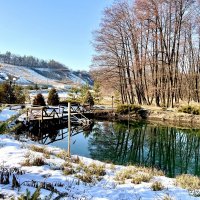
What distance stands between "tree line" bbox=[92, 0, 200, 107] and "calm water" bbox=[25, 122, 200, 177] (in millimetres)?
6694

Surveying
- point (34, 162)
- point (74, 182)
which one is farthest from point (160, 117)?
point (74, 182)

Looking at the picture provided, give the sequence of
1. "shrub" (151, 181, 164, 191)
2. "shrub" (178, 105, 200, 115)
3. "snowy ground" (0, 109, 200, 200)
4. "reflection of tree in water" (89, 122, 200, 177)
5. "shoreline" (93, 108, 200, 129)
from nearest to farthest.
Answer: "snowy ground" (0, 109, 200, 200), "shrub" (151, 181, 164, 191), "reflection of tree in water" (89, 122, 200, 177), "shoreline" (93, 108, 200, 129), "shrub" (178, 105, 200, 115)

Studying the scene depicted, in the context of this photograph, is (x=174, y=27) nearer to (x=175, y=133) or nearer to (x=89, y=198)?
(x=175, y=133)

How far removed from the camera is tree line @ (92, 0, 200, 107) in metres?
24.4

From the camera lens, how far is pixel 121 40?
2795 cm

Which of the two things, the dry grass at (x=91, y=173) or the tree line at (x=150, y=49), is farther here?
the tree line at (x=150, y=49)

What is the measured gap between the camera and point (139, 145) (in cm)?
1459

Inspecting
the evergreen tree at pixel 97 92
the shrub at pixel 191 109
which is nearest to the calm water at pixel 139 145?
the shrub at pixel 191 109

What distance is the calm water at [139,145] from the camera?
1130cm

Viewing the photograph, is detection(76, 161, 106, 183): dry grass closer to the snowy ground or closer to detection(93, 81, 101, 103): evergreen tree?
the snowy ground

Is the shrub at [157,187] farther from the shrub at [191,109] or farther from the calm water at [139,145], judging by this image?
the shrub at [191,109]

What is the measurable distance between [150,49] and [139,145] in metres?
14.4

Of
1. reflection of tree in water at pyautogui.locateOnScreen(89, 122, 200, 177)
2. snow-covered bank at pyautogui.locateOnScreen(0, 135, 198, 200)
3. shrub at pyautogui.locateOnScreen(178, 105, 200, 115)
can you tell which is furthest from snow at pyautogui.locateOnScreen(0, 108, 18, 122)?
shrub at pyautogui.locateOnScreen(178, 105, 200, 115)

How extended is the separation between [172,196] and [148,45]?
23469mm
